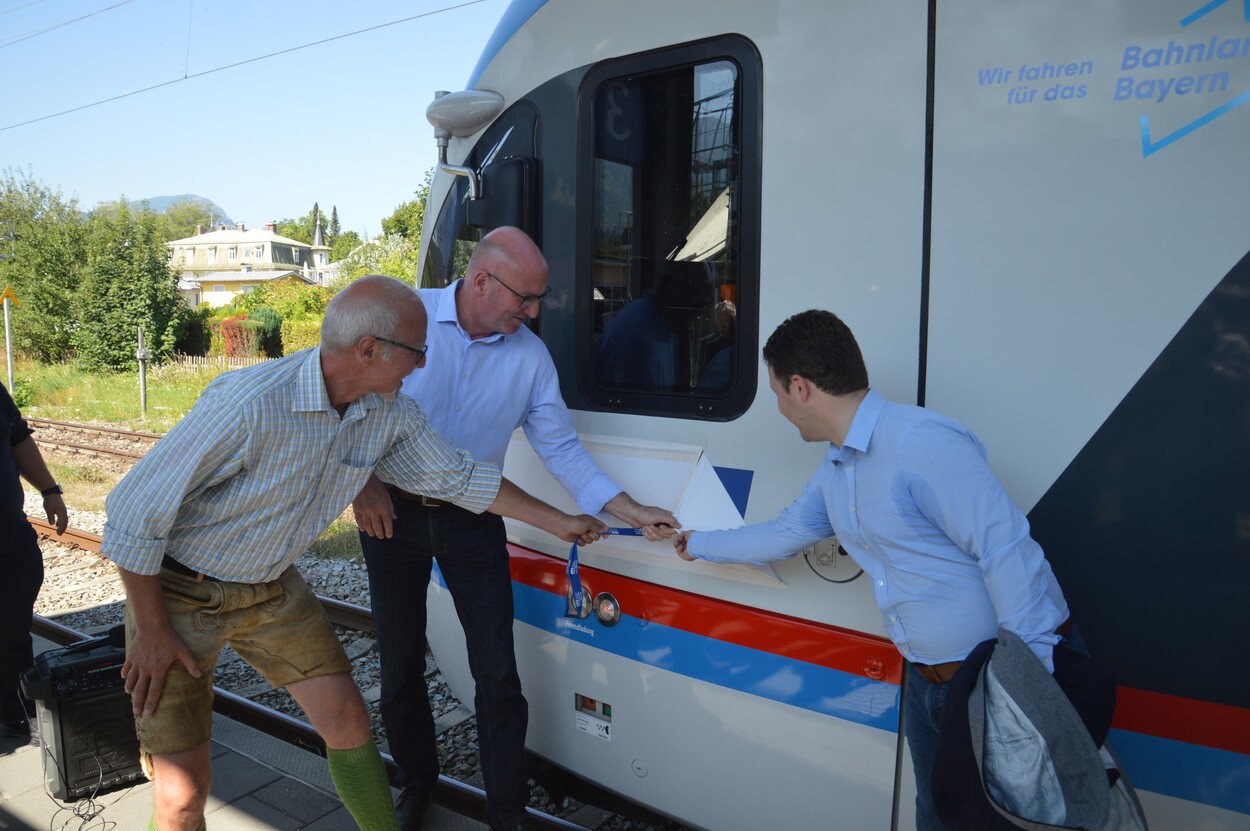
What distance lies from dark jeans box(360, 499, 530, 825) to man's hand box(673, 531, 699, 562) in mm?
738

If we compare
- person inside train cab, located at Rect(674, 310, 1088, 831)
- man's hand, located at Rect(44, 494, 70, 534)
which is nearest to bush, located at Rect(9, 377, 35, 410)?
man's hand, located at Rect(44, 494, 70, 534)

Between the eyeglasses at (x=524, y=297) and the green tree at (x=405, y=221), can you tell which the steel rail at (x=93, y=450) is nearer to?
the eyeglasses at (x=524, y=297)

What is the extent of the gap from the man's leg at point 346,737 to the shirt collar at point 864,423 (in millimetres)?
1740

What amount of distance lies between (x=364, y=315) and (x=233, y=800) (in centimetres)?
239

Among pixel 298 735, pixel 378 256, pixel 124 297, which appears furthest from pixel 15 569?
pixel 378 256

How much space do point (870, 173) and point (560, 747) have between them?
2164mm

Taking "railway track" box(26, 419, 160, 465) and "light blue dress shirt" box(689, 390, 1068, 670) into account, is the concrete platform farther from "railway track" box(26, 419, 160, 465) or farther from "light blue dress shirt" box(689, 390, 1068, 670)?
"railway track" box(26, 419, 160, 465)

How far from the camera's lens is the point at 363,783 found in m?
2.83

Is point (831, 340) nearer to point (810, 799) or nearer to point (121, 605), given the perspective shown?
point (810, 799)

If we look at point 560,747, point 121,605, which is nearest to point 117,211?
point 121,605

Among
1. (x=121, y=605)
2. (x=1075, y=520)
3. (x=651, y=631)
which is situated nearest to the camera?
(x=1075, y=520)

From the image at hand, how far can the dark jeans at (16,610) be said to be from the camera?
13.8 ft

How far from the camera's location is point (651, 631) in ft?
9.32

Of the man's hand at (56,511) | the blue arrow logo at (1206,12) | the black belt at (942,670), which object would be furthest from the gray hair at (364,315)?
the man's hand at (56,511)
